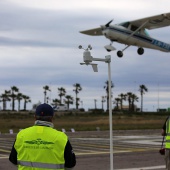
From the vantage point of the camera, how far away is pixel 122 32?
3506 centimetres

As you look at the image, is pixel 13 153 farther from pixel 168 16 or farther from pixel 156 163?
pixel 168 16

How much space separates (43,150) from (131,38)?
31.6 m

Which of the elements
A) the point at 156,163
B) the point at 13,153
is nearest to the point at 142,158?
the point at 156,163

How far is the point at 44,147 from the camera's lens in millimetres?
4434

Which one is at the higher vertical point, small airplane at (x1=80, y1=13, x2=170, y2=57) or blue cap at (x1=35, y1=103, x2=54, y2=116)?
small airplane at (x1=80, y1=13, x2=170, y2=57)

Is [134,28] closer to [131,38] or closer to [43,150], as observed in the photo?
[131,38]

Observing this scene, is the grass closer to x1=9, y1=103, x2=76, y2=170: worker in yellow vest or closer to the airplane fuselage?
the airplane fuselage

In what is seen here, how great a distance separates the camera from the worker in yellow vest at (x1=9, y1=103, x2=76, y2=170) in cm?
444

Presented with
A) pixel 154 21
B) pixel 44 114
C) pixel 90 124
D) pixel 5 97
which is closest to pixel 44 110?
pixel 44 114

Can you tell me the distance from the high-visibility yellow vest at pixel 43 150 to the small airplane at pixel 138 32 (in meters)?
29.8

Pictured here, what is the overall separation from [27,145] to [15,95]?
14354cm

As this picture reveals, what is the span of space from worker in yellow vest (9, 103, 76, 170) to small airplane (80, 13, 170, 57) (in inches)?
1172

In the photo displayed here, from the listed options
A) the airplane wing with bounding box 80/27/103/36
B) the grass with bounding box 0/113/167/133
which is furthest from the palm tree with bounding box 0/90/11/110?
the airplane wing with bounding box 80/27/103/36

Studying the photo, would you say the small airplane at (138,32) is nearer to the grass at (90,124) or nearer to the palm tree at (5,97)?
the grass at (90,124)
